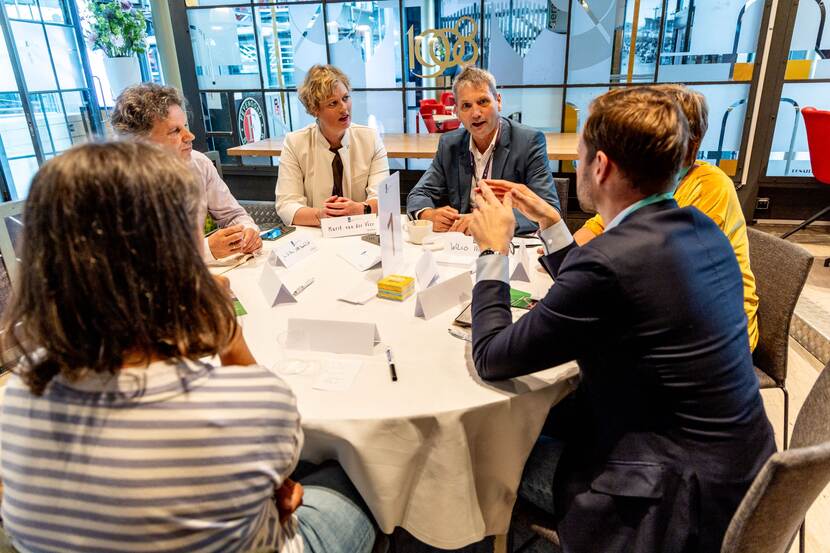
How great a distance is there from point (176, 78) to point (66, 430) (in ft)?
17.1

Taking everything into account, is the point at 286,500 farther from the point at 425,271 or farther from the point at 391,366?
the point at 425,271

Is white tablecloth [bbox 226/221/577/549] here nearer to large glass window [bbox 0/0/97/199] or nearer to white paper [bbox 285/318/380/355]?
white paper [bbox 285/318/380/355]

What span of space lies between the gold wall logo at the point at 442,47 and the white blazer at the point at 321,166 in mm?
2096

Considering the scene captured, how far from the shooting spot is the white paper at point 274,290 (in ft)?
4.69

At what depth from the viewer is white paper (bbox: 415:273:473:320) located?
1.33 metres

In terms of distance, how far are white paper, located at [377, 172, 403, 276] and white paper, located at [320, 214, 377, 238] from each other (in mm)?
472

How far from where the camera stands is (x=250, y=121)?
504cm

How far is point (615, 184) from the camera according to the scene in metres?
1.05

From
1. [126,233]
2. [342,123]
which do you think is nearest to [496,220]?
[126,233]

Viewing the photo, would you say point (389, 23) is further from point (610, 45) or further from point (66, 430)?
point (66, 430)

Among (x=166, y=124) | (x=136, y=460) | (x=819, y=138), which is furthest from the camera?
(x=819, y=138)

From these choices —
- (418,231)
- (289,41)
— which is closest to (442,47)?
(289,41)

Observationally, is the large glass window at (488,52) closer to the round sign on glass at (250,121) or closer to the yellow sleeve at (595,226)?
the round sign on glass at (250,121)

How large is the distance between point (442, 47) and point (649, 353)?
13.3 feet
